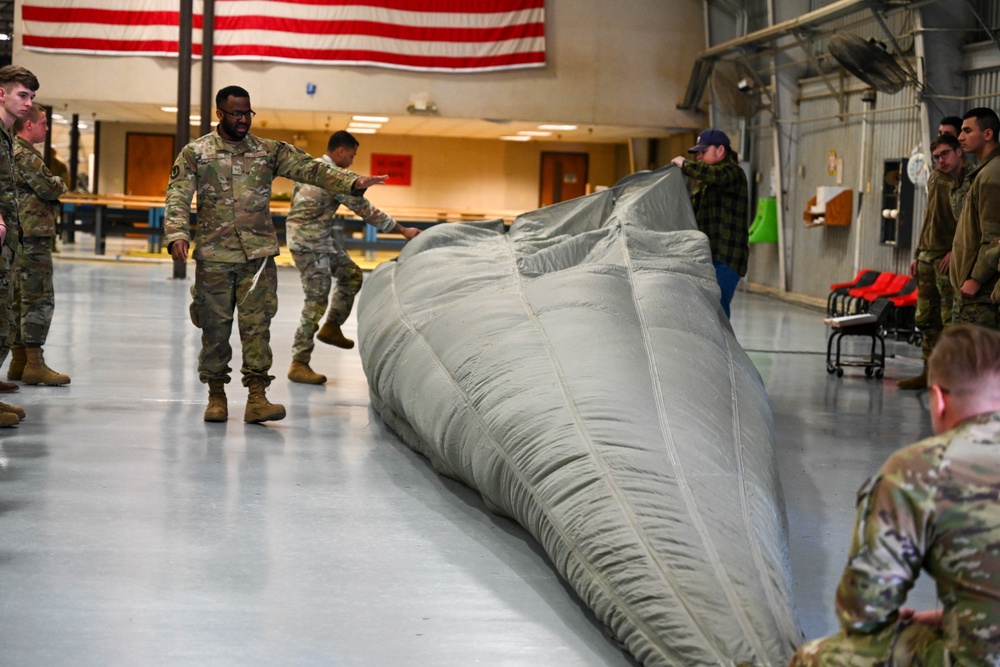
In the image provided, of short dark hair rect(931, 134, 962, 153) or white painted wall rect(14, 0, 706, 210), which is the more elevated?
white painted wall rect(14, 0, 706, 210)

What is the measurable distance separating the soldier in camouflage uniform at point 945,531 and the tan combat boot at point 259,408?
3.80 metres

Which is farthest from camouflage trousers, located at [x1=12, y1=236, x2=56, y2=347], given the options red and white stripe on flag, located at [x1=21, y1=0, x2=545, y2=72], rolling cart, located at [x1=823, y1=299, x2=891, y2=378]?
red and white stripe on flag, located at [x1=21, y1=0, x2=545, y2=72]

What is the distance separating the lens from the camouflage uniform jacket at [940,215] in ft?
21.6

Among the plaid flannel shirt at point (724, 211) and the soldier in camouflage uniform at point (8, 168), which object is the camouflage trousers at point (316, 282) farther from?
the plaid flannel shirt at point (724, 211)

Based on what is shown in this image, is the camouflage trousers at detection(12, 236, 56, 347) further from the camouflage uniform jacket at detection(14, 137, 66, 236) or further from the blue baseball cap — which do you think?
the blue baseball cap

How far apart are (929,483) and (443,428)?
2.43m

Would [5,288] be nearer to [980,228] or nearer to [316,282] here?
[316,282]

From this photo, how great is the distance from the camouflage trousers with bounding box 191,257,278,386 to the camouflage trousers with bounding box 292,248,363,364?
1.18 meters

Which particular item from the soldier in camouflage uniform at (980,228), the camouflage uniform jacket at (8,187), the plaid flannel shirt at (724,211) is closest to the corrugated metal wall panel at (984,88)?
the soldier in camouflage uniform at (980,228)

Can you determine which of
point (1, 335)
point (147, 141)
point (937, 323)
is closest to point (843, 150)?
point (937, 323)

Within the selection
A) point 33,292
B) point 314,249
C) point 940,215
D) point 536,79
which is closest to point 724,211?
point 940,215

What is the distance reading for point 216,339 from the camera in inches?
205

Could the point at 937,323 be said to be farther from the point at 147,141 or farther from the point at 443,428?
the point at 147,141

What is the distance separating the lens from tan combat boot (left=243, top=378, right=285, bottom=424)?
209 inches
